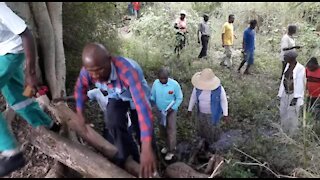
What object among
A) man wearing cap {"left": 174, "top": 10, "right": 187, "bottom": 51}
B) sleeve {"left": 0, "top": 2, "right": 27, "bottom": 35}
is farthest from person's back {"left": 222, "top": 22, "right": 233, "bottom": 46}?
sleeve {"left": 0, "top": 2, "right": 27, "bottom": 35}

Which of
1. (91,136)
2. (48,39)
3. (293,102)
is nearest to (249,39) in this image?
(293,102)

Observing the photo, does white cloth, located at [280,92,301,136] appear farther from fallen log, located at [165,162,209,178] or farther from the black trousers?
the black trousers

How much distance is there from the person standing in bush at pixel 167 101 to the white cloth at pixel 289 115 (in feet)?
5.73

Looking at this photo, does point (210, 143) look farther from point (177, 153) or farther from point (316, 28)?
point (316, 28)

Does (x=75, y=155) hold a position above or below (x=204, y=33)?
above

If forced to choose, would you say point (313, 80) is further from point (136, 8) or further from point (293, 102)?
point (136, 8)

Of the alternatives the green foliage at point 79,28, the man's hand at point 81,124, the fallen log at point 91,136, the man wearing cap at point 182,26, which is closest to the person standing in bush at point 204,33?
the man wearing cap at point 182,26

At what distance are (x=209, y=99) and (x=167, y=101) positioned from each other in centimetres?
69

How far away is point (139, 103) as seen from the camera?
2.68m

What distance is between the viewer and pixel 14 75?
3.55m

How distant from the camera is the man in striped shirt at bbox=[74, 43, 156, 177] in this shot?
8.71ft

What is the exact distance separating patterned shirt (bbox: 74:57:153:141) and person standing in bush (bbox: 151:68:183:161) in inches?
79.5

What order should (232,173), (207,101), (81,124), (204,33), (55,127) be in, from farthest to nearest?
(204,33)
(207,101)
(232,173)
(55,127)
(81,124)

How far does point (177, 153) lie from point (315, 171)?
5.47ft
